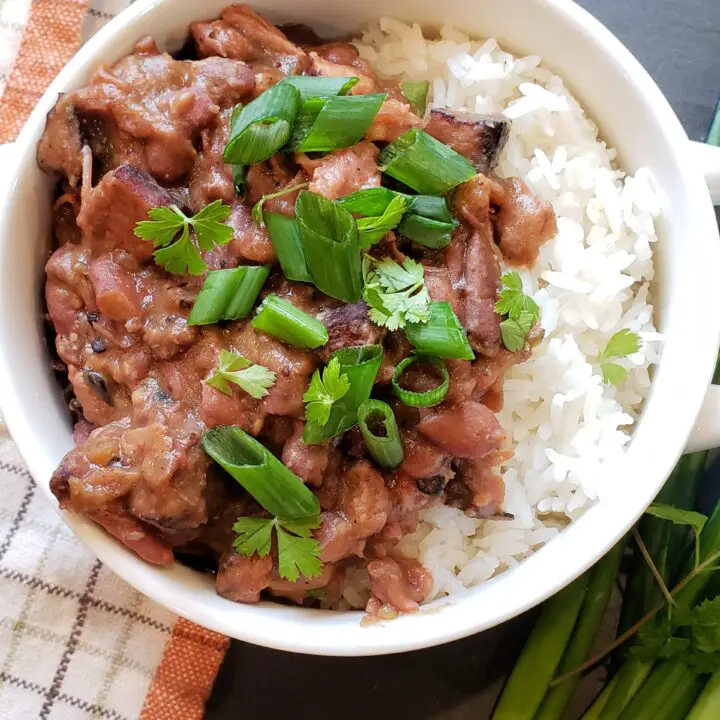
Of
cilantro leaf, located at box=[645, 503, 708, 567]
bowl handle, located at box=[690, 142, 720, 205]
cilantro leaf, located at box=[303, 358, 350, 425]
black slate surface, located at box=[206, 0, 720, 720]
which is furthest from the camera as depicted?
black slate surface, located at box=[206, 0, 720, 720]

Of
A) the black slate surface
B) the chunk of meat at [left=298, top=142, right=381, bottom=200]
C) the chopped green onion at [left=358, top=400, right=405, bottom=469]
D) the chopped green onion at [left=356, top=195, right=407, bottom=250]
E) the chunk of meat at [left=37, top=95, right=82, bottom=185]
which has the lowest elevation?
the black slate surface

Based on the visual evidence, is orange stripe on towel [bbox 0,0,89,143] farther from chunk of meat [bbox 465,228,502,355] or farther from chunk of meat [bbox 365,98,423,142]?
chunk of meat [bbox 465,228,502,355]

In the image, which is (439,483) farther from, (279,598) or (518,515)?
(279,598)

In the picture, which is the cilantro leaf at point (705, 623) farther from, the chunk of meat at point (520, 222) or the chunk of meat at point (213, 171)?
the chunk of meat at point (213, 171)

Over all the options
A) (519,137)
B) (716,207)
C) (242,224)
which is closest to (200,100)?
(242,224)

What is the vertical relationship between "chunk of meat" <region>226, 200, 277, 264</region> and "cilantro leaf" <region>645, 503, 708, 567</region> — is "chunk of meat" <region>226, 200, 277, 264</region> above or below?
above

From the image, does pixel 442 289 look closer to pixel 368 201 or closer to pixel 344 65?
pixel 368 201

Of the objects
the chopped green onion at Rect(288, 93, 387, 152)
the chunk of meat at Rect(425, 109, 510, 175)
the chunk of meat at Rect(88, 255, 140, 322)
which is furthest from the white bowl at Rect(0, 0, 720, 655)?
the chopped green onion at Rect(288, 93, 387, 152)
